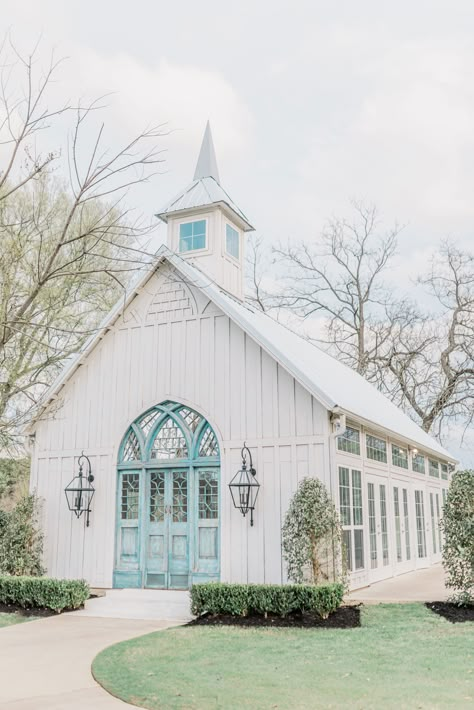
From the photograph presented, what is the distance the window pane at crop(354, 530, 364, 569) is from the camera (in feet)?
39.2

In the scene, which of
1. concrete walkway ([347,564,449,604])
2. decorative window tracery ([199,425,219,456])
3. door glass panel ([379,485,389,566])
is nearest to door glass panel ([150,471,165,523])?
decorative window tracery ([199,425,219,456])

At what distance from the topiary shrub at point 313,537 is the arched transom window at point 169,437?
7.04ft

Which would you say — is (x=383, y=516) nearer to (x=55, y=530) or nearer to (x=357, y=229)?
(x=55, y=530)

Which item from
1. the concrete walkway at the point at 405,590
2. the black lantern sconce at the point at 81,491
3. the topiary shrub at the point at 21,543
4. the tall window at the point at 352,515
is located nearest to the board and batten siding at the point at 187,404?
the black lantern sconce at the point at 81,491

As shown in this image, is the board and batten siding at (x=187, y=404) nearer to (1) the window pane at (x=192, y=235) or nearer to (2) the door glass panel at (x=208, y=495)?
(2) the door glass panel at (x=208, y=495)

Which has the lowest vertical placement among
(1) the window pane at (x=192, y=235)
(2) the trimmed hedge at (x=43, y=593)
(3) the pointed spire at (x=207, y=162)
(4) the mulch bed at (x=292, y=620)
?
(4) the mulch bed at (x=292, y=620)

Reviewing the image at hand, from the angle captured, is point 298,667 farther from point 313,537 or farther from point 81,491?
point 81,491

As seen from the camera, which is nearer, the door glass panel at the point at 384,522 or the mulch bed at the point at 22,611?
the mulch bed at the point at 22,611

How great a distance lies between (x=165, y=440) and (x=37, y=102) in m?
7.97

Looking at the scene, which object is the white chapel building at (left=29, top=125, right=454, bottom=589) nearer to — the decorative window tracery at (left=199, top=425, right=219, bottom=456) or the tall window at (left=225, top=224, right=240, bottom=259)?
the decorative window tracery at (left=199, top=425, right=219, bottom=456)

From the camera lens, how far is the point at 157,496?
12.3 meters

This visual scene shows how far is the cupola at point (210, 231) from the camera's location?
47.6 ft

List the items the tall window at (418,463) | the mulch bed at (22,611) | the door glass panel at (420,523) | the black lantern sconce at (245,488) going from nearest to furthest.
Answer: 1. the mulch bed at (22,611)
2. the black lantern sconce at (245,488)
3. the door glass panel at (420,523)
4. the tall window at (418,463)

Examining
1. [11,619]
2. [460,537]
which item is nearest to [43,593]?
[11,619]
